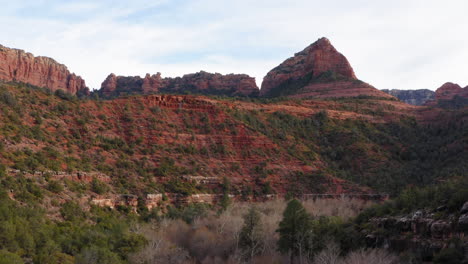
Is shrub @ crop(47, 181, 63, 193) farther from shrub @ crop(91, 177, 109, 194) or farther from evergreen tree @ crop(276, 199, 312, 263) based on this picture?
evergreen tree @ crop(276, 199, 312, 263)

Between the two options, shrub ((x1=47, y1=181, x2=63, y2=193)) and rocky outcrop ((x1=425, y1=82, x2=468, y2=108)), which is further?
rocky outcrop ((x1=425, y1=82, x2=468, y2=108))

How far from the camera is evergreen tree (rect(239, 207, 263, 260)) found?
28.3 meters

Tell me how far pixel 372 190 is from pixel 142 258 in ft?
95.5

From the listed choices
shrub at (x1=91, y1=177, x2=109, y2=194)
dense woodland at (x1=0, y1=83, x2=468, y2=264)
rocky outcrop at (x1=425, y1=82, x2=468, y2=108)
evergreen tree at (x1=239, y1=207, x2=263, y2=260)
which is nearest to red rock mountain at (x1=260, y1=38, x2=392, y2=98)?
dense woodland at (x1=0, y1=83, x2=468, y2=264)

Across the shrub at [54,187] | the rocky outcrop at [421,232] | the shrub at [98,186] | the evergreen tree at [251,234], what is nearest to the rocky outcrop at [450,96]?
the evergreen tree at [251,234]

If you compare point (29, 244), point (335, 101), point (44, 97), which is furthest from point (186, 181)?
point (335, 101)

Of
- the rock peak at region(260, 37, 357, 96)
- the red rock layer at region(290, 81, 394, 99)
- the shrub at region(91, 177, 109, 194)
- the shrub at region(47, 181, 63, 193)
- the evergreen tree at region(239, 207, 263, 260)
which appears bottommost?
the evergreen tree at region(239, 207, 263, 260)

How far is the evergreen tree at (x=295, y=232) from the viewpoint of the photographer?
26.3 meters

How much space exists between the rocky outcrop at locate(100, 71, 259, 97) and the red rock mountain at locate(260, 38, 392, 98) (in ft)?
18.0

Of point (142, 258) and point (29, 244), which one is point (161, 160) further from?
point (29, 244)

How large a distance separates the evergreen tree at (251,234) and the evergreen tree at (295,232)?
1.83 metres

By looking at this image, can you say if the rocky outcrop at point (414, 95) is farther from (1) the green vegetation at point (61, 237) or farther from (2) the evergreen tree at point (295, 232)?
(1) the green vegetation at point (61, 237)

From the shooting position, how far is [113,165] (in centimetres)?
4019

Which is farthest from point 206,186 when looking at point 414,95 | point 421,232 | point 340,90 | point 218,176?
point 414,95
